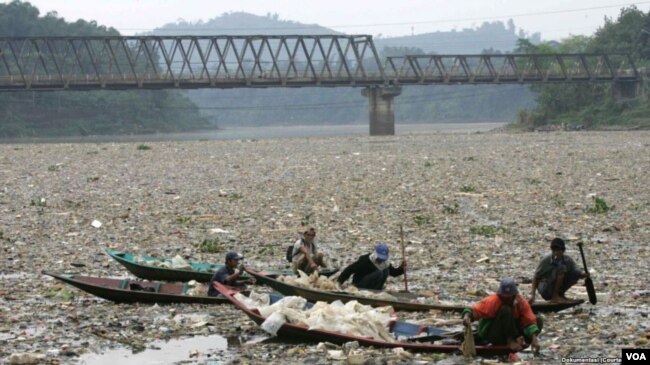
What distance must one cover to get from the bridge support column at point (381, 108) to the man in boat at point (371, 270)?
75634mm

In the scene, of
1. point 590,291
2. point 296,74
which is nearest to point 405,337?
point 590,291

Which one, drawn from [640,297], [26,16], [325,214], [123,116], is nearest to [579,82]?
[123,116]

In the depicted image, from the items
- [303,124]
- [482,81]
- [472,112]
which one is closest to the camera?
[482,81]

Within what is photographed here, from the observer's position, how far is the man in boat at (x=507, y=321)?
10.3 metres

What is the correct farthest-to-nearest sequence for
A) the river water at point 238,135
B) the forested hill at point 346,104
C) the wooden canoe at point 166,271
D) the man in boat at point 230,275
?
the forested hill at point 346,104, the river water at point 238,135, the wooden canoe at point 166,271, the man in boat at point 230,275

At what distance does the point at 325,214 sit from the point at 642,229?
690cm

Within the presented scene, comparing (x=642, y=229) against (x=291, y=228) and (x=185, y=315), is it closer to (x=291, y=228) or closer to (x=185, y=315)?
(x=291, y=228)

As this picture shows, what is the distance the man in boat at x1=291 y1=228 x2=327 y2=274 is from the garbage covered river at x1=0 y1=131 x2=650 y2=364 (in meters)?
1.32

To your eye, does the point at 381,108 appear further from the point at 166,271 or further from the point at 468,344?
the point at 468,344

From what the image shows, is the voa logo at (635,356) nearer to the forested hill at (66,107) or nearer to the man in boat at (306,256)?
the man in boat at (306,256)

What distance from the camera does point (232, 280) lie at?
1352cm

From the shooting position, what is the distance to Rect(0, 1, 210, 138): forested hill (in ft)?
333

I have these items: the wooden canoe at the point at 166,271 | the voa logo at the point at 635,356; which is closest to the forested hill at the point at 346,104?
Result: the wooden canoe at the point at 166,271

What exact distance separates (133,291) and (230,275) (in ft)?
4.07
